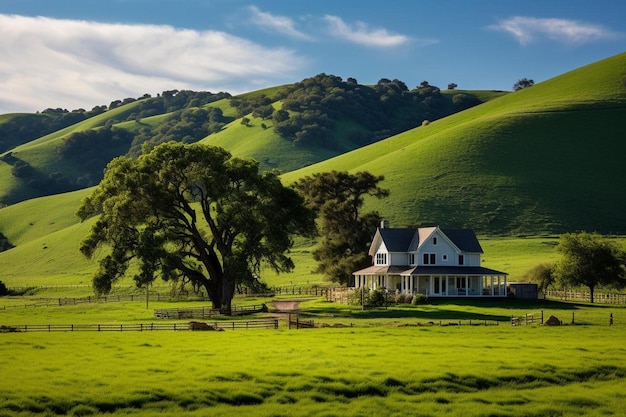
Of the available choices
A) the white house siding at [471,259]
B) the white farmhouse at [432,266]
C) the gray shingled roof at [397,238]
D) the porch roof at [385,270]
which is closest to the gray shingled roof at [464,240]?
the white farmhouse at [432,266]

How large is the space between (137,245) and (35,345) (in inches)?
1227

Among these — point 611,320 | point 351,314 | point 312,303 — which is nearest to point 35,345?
point 351,314

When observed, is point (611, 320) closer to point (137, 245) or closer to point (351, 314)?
point (351, 314)

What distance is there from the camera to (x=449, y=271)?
8269 cm

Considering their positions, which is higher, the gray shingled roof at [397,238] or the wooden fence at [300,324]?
the gray shingled roof at [397,238]

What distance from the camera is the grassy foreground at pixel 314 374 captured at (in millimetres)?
27531

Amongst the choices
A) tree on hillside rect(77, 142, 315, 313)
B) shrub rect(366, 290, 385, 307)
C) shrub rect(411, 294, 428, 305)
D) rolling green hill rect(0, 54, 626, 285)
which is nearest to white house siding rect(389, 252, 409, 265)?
shrub rect(411, 294, 428, 305)

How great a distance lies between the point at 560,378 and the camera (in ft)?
109

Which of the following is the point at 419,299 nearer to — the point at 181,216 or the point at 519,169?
the point at 181,216

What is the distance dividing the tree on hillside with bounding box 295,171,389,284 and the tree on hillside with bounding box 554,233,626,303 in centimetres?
2476

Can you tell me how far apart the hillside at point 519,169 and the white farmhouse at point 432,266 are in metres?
35.5

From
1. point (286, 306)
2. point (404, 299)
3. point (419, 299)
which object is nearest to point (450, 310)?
point (419, 299)

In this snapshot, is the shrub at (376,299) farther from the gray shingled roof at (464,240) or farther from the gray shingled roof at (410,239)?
the gray shingled roof at (464,240)

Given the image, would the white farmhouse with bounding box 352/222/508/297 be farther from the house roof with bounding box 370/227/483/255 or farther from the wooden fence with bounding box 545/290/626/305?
the wooden fence with bounding box 545/290/626/305
